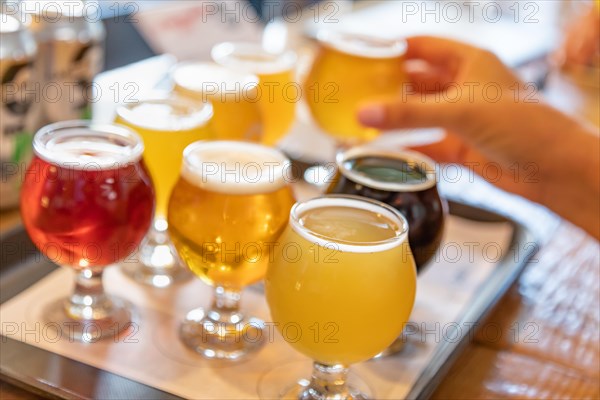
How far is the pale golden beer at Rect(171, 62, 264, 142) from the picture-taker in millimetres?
1390

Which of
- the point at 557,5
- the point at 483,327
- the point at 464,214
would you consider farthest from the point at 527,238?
the point at 557,5

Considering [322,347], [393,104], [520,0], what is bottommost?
[520,0]

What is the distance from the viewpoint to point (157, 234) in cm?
136

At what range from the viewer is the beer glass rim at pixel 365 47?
151 cm

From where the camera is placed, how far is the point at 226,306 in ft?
3.70

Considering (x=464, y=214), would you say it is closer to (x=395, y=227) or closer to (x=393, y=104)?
(x=393, y=104)

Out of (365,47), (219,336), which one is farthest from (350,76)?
(219,336)

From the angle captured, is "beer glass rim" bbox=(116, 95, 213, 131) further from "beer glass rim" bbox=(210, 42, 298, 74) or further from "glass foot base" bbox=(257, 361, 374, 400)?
"glass foot base" bbox=(257, 361, 374, 400)

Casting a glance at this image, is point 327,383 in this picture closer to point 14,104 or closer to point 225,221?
point 225,221

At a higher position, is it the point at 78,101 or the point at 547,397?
the point at 78,101

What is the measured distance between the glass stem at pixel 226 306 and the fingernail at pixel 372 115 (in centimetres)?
34

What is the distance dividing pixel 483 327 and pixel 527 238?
0.27 meters

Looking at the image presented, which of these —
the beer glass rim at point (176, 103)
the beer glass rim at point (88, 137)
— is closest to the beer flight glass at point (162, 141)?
the beer glass rim at point (176, 103)

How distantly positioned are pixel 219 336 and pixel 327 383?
0.17 meters
